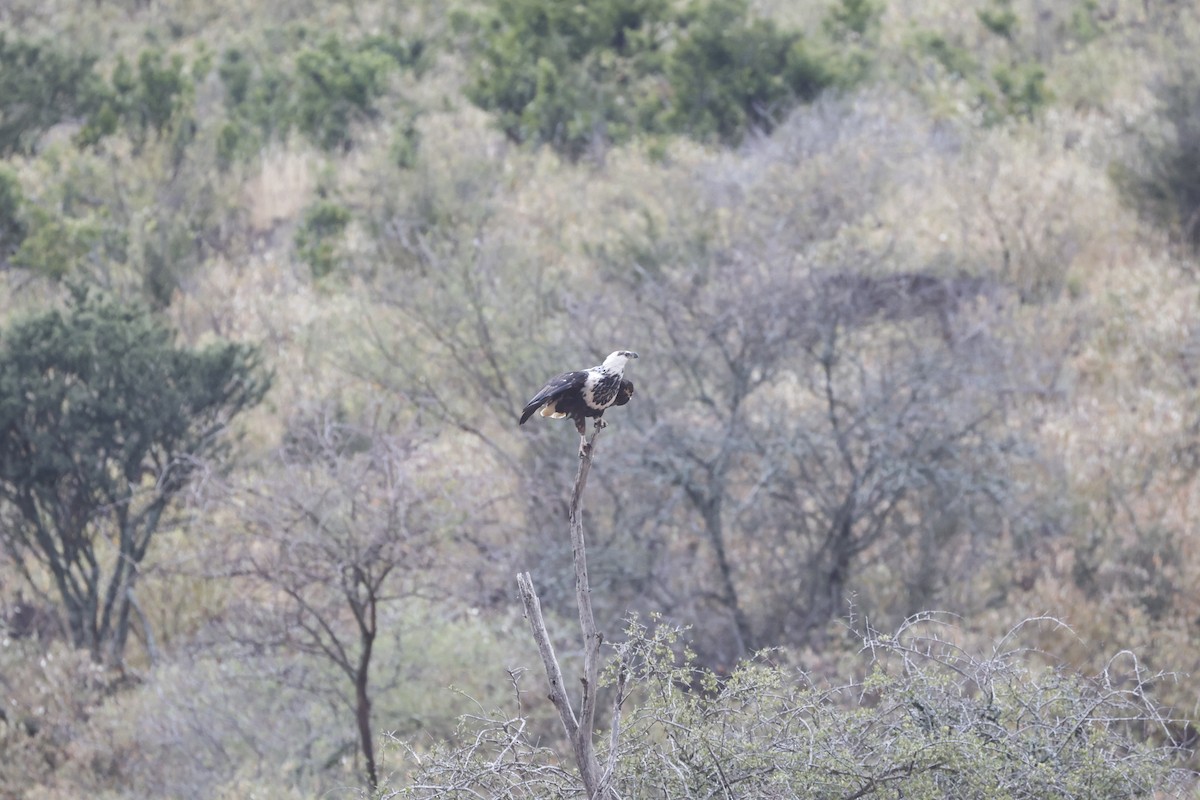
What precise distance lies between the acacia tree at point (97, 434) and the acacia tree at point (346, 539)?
153cm

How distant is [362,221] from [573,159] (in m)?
4.32

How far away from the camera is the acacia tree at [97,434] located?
9.46 meters

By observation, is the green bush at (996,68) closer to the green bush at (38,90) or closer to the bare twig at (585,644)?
the green bush at (38,90)

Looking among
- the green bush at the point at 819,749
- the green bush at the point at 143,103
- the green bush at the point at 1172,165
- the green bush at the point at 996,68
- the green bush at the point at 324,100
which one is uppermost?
the green bush at the point at 143,103

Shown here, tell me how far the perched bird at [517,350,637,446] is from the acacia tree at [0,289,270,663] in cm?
642

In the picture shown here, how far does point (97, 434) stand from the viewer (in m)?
9.50

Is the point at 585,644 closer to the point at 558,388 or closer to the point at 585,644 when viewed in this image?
the point at 585,644

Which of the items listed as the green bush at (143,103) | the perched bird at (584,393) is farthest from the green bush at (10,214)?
the perched bird at (584,393)

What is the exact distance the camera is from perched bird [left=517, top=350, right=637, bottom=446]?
10.7 ft

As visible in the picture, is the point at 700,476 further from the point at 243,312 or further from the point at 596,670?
the point at 243,312

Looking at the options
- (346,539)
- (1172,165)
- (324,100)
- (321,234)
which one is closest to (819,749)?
(346,539)

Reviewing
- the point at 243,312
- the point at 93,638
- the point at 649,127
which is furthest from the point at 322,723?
the point at 649,127

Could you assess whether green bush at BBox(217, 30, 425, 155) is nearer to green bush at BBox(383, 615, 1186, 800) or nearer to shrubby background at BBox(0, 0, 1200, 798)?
shrubby background at BBox(0, 0, 1200, 798)

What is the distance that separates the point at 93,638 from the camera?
377 inches
